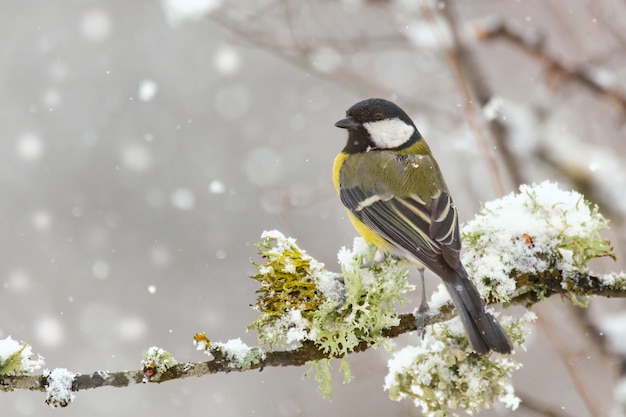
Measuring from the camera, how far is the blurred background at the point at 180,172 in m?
6.13

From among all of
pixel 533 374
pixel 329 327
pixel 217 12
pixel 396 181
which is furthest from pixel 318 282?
pixel 533 374

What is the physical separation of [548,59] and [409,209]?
98cm

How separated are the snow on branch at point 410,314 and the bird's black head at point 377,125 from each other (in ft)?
3.20

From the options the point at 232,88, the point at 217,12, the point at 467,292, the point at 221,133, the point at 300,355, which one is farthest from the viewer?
the point at 232,88

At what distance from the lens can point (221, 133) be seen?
9.91 meters

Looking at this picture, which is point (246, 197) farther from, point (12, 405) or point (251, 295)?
point (12, 405)

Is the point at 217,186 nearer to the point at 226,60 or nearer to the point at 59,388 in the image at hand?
the point at 226,60

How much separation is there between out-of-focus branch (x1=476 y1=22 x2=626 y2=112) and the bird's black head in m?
0.52

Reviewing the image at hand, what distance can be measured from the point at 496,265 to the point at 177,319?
6680 millimetres

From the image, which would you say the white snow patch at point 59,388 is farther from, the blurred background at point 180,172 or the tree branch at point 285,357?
the blurred background at point 180,172

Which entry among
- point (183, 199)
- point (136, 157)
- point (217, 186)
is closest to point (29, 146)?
point (136, 157)

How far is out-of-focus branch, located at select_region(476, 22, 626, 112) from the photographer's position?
3.02 metres

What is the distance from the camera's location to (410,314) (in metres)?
1.98

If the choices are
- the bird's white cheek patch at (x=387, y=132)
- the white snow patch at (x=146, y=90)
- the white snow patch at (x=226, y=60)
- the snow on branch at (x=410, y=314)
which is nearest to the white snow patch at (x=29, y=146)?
the white snow patch at (x=146, y=90)
